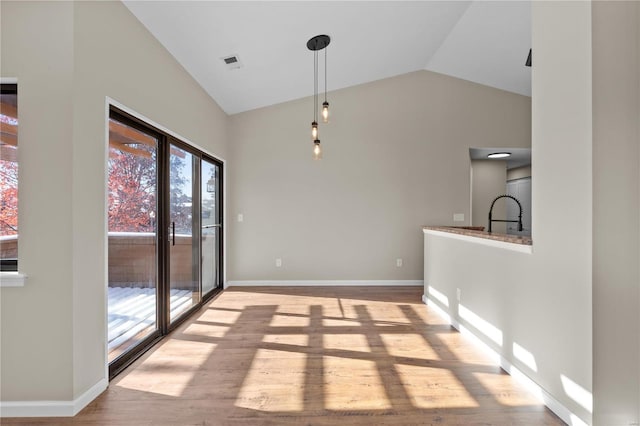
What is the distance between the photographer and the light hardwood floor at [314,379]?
189 centimetres

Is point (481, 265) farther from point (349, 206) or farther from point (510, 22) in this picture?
point (510, 22)

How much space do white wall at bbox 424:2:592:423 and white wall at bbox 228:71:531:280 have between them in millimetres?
2780

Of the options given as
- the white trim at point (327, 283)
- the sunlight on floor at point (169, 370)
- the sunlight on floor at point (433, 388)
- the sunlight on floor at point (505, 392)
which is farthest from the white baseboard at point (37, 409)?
the white trim at point (327, 283)

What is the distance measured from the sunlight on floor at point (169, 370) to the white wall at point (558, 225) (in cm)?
243

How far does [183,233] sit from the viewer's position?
358 cm

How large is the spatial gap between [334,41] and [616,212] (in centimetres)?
318

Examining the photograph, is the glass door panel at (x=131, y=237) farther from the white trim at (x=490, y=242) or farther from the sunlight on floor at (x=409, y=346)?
the white trim at (x=490, y=242)

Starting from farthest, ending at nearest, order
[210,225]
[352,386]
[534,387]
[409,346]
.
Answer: [210,225], [409,346], [352,386], [534,387]

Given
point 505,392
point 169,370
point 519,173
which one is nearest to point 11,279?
point 169,370

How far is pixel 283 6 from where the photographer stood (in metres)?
2.83

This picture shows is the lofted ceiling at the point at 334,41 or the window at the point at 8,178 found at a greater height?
the lofted ceiling at the point at 334,41

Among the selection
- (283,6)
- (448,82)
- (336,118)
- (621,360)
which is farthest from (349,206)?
(621,360)

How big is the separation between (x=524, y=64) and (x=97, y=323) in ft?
19.0

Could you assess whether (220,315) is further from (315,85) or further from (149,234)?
(315,85)
